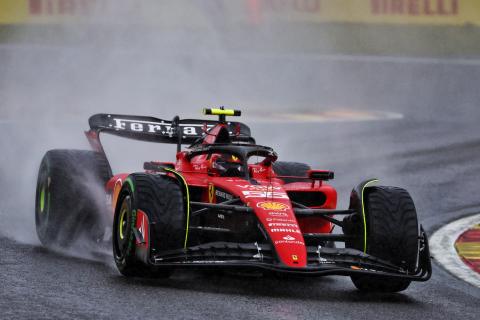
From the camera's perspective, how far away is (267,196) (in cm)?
945

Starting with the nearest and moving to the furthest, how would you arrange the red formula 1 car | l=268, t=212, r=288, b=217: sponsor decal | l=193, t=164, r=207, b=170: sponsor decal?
the red formula 1 car
l=268, t=212, r=288, b=217: sponsor decal
l=193, t=164, r=207, b=170: sponsor decal

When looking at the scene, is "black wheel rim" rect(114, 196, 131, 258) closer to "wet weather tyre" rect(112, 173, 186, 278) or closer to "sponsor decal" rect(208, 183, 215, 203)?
"wet weather tyre" rect(112, 173, 186, 278)

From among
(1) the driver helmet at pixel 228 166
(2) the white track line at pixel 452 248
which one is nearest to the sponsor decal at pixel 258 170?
(1) the driver helmet at pixel 228 166

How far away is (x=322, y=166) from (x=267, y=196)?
315 inches

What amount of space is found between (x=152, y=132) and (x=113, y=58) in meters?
10.3

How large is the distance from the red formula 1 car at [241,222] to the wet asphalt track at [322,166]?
236mm

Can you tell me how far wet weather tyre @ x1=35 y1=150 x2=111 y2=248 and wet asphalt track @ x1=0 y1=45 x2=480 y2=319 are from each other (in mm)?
364

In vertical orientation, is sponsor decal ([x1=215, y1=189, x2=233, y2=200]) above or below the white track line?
above

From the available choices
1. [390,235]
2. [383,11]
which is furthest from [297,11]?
[390,235]

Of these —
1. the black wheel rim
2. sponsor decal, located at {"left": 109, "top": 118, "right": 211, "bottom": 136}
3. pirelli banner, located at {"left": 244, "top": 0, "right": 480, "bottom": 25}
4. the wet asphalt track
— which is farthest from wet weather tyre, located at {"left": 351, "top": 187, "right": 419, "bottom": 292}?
pirelli banner, located at {"left": 244, "top": 0, "right": 480, "bottom": 25}

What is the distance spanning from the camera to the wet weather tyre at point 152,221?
9.01 m

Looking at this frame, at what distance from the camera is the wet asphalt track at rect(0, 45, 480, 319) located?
8.20m

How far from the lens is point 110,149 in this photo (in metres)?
16.6

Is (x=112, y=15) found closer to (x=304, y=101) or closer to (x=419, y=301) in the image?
(x=304, y=101)
